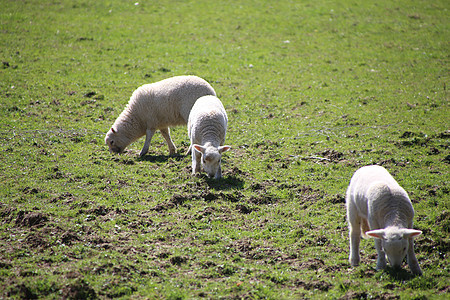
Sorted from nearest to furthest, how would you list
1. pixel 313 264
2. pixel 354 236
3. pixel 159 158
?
pixel 354 236, pixel 313 264, pixel 159 158

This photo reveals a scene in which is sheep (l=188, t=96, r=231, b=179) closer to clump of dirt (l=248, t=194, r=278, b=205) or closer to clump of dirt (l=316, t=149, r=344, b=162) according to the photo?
clump of dirt (l=248, t=194, r=278, b=205)

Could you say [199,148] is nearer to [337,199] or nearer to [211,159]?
[211,159]

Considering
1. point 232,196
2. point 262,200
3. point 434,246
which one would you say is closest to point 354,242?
point 434,246

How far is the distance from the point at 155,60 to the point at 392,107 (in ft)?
36.4

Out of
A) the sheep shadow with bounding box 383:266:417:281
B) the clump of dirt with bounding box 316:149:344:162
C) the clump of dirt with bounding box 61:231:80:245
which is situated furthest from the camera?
the clump of dirt with bounding box 316:149:344:162

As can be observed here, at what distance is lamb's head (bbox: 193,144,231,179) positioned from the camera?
1073 centimetres

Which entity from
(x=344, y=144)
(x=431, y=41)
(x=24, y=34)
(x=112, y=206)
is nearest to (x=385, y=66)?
(x=431, y=41)

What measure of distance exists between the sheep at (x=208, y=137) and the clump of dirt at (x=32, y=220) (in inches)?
149

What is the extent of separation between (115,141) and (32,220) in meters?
5.30

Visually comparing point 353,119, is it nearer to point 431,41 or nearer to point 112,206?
point 112,206

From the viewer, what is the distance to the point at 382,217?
22.3 ft

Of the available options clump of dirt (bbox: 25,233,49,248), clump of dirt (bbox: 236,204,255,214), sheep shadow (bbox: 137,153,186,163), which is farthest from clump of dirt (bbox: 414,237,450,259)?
sheep shadow (bbox: 137,153,186,163)

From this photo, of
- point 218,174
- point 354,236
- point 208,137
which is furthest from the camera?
point 208,137

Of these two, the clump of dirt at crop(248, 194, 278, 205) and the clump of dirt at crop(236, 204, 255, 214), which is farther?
the clump of dirt at crop(248, 194, 278, 205)
